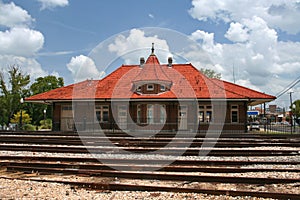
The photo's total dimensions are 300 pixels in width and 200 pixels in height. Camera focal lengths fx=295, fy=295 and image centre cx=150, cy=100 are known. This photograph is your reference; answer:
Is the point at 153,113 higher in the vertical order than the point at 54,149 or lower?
higher

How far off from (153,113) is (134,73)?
691cm

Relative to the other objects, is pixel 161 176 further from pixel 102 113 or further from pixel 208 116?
pixel 102 113

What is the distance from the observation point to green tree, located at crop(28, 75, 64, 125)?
64562mm

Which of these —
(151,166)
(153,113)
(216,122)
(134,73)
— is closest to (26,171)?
(151,166)

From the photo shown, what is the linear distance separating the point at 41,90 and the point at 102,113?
45.8 m

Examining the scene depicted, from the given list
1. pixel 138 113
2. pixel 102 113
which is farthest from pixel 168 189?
pixel 102 113

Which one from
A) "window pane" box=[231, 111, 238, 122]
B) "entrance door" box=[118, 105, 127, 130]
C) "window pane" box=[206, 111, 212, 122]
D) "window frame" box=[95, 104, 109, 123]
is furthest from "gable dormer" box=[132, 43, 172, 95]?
"window pane" box=[231, 111, 238, 122]

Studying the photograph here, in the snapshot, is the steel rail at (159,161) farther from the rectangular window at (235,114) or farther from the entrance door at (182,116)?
the rectangular window at (235,114)

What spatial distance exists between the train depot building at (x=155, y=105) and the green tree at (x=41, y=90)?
1487 inches

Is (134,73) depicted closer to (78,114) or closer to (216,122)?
(78,114)

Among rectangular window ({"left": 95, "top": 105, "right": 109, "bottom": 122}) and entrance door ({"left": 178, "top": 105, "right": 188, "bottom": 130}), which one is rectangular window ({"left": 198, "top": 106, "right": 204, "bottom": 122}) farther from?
rectangular window ({"left": 95, "top": 105, "right": 109, "bottom": 122})

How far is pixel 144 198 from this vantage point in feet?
21.4

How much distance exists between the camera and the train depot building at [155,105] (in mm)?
26219

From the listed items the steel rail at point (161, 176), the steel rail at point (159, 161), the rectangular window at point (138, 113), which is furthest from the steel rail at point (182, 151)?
the rectangular window at point (138, 113)
